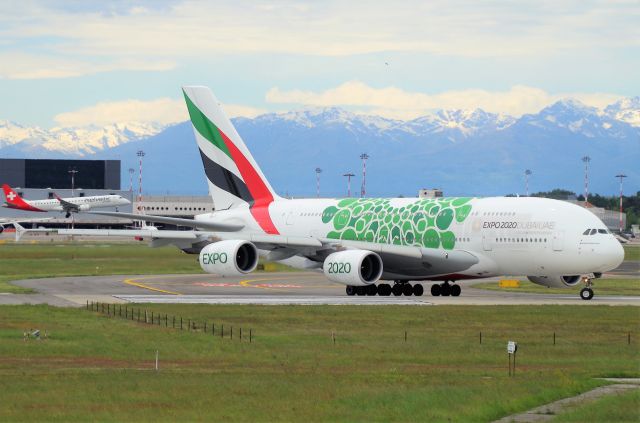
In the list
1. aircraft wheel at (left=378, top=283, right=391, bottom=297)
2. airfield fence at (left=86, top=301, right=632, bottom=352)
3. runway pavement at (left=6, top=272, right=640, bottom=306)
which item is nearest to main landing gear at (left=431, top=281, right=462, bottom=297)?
runway pavement at (left=6, top=272, right=640, bottom=306)

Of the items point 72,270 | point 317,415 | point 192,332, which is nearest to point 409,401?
point 317,415

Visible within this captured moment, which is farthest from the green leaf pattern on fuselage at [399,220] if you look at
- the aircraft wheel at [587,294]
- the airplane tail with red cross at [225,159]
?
the aircraft wheel at [587,294]

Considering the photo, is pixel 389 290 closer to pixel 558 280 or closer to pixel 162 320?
pixel 558 280

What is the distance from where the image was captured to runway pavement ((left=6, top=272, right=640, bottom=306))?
66.3 m

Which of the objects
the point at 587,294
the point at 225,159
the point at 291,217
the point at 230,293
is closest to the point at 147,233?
the point at 230,293

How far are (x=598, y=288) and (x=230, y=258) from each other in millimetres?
25619

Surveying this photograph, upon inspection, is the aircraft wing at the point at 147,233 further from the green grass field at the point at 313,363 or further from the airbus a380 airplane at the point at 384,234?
the green grass field at the point at 313,363

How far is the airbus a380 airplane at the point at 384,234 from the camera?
2559 inches

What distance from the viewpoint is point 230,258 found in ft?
225

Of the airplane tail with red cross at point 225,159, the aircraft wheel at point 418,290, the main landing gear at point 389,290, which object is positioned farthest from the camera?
the airplane tail with red cross at point 225,159

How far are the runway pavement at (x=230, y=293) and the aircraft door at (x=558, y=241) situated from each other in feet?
9.84

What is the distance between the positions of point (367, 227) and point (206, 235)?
30.8ft

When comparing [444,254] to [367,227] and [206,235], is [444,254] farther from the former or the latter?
[206,235]

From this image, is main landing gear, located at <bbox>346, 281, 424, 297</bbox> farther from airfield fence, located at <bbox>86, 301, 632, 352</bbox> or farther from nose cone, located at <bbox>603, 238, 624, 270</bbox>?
airfield fence, located at <bbox>86, 301, 632, 352</bbox>
